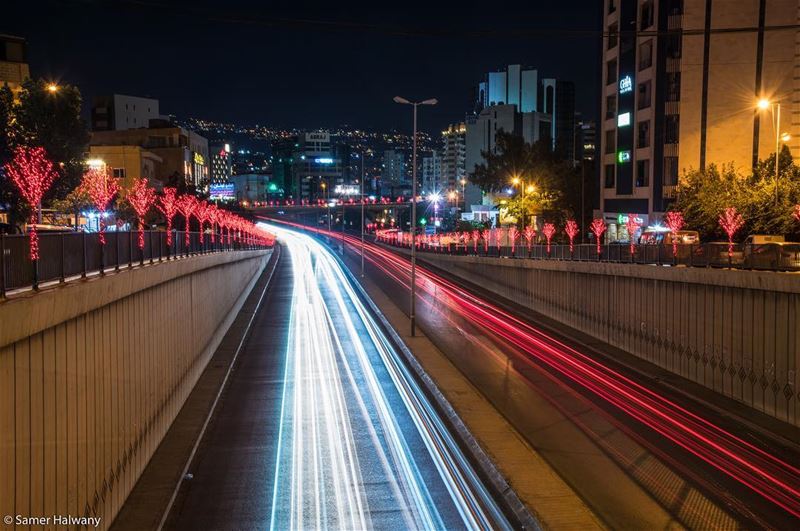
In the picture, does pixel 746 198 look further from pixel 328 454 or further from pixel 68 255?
pixel 68 255

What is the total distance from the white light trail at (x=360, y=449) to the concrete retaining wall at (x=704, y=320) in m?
9.06

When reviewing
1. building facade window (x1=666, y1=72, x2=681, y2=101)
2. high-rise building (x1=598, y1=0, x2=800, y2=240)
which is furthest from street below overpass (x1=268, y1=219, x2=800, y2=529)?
building facade window (x1=666, y1=72, x2=681, y2=101)

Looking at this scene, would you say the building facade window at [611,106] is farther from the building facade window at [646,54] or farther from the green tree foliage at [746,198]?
the green tree foliage at [746,198]

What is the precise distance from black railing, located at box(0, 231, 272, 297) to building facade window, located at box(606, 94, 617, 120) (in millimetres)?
53709

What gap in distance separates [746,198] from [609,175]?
2685 centimetres

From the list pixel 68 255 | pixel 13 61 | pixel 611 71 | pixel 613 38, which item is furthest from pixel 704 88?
pixel 13 61

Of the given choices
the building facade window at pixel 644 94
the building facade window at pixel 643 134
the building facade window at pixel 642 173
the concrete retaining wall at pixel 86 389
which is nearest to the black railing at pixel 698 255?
the concrete retaining wall at pixel 86 389

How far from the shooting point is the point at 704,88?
5516cm

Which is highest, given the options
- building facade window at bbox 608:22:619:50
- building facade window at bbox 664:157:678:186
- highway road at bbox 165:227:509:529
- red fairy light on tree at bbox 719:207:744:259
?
building facade window at bbox 608:22:619:50

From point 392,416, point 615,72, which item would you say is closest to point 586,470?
point 392,416

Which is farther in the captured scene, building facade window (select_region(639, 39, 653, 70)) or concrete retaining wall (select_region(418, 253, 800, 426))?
building facade window (select_region(639, 39, 653, 70))

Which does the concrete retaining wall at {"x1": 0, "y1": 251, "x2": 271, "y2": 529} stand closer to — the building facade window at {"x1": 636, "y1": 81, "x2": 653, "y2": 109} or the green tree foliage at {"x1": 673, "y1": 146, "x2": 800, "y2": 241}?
the green tree foliage at {"x1": 673, "y1": 146, "x2": 800, "y2": 241}

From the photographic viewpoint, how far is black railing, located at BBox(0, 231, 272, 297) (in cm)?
1030

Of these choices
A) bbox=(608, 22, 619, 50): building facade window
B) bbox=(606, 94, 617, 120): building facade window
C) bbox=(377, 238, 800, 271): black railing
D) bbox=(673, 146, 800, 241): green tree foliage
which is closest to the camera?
bbox=(377, 238, 800, 271): black railing
